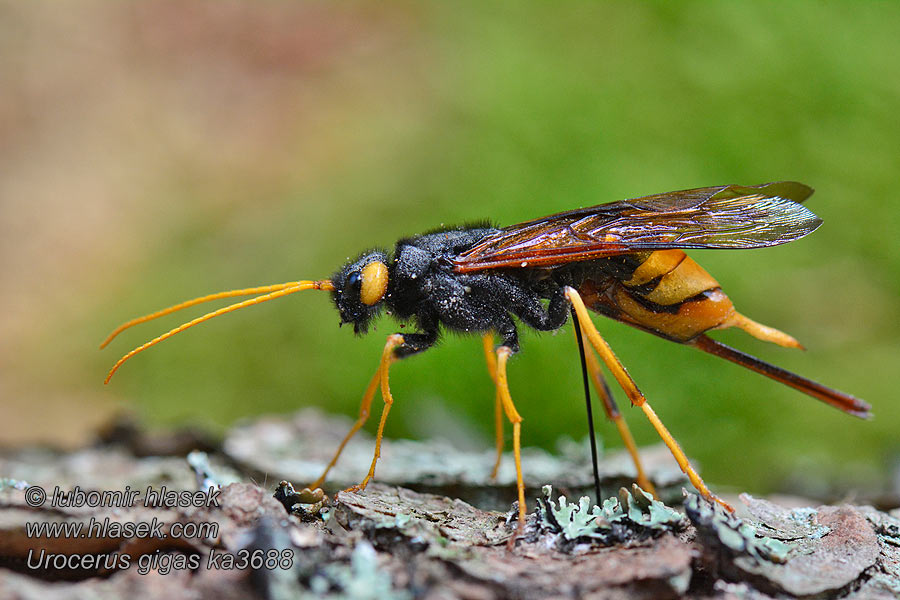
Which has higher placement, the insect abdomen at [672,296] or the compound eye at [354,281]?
the compound eye at [354,281]

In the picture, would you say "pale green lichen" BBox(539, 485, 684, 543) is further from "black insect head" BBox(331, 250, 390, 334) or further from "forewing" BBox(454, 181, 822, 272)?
"black insect head" BBox(331, 250, 390, 334)

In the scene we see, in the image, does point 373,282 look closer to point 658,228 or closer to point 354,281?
point 354,281

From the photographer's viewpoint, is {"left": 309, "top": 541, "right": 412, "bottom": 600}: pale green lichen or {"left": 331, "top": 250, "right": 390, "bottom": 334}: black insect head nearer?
{"left": 309, "top": 541, "right": 412, "bottom": 600}: pale green lichen

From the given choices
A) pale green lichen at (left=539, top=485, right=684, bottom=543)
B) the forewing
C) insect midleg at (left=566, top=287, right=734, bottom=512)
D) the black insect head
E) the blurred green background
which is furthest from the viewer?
the blurred green background

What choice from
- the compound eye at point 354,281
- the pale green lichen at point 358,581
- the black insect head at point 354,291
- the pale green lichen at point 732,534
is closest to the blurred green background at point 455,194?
the black insect head at point 354,291

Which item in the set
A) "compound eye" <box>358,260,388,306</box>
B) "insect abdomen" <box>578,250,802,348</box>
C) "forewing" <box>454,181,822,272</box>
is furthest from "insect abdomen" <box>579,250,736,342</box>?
"compound eye" <box>358,260,388,306</box>

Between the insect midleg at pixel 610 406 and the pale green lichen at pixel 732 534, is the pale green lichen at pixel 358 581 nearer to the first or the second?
the pale green lichen at pixel 732 534

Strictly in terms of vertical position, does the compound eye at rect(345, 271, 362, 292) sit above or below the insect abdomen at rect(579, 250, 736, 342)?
above

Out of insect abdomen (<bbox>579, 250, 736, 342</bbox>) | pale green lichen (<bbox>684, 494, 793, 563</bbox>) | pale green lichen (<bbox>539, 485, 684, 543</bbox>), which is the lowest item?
pale green lichen (<bbox>684, 494, 793, 563</bbox>)
